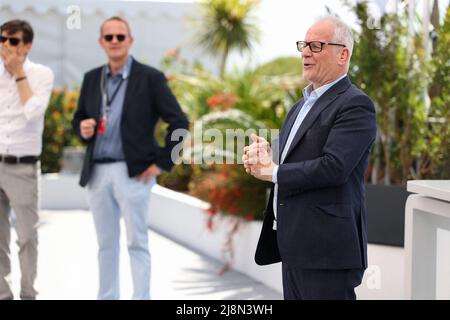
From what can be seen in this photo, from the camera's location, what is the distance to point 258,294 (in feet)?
21.6

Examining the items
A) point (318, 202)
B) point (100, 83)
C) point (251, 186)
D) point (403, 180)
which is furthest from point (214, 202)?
point (318, 202)

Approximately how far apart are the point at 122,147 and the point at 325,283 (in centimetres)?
250

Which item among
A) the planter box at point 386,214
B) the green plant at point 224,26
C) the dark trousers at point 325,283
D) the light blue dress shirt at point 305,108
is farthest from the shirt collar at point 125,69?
the green plant at point 224,26

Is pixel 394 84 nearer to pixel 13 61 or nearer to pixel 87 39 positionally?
pixel 13 61

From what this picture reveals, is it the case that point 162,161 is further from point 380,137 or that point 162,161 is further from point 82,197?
point 82,197

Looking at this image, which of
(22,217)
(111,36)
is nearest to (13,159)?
(22,217)

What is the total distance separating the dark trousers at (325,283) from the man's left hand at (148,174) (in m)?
2.33

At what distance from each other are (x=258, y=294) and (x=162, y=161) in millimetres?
1601

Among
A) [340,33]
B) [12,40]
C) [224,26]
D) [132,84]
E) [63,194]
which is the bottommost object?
[63,194]

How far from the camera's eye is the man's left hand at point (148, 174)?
545 cm

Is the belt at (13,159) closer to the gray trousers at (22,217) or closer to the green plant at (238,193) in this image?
the gray trousers at (22,217)

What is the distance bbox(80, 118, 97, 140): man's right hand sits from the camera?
17.5 feet

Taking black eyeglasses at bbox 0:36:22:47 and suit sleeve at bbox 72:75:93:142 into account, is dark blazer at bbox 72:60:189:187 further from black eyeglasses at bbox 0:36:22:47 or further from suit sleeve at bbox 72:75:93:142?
black eyeglasses at bbox 0:36:22:47

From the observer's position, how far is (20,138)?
5.43 metres
